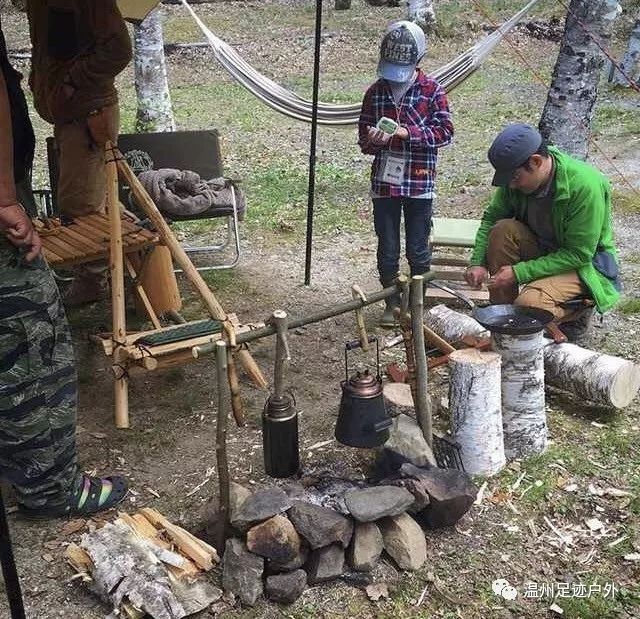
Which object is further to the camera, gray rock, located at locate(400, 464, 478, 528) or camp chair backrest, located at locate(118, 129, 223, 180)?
camp chair backrest, located at locate(118, 129, 223, 180)

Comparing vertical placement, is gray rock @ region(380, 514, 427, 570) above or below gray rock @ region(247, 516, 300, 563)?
below

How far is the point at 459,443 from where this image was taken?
318 cm

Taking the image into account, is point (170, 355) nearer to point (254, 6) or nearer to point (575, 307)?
point (575, 307)

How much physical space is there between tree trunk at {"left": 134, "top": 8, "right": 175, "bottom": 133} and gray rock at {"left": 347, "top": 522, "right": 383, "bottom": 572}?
653 cm

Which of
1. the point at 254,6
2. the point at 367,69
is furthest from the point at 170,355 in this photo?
the point at 254,6

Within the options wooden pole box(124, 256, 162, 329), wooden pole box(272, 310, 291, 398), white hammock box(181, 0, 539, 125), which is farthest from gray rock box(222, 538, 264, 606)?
white hammock box(181, 0, 539, 125)

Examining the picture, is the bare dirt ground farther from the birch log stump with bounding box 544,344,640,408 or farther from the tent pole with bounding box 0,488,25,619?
the tent pole with bounding box 0,488,25,619

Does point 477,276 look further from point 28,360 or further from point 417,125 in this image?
point 28,360

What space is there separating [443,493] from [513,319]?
993 millimetres

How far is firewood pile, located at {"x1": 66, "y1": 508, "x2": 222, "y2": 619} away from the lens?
94.6 inches

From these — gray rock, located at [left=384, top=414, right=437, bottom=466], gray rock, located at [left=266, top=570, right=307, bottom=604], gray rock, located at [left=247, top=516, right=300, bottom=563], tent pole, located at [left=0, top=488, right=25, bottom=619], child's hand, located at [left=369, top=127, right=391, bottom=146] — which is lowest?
gray rock, located at [left=266, top=570, right=307, bottom=604]

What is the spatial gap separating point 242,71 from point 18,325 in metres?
5.35

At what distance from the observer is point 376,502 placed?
2.66 m

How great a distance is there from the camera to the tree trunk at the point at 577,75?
563cm
